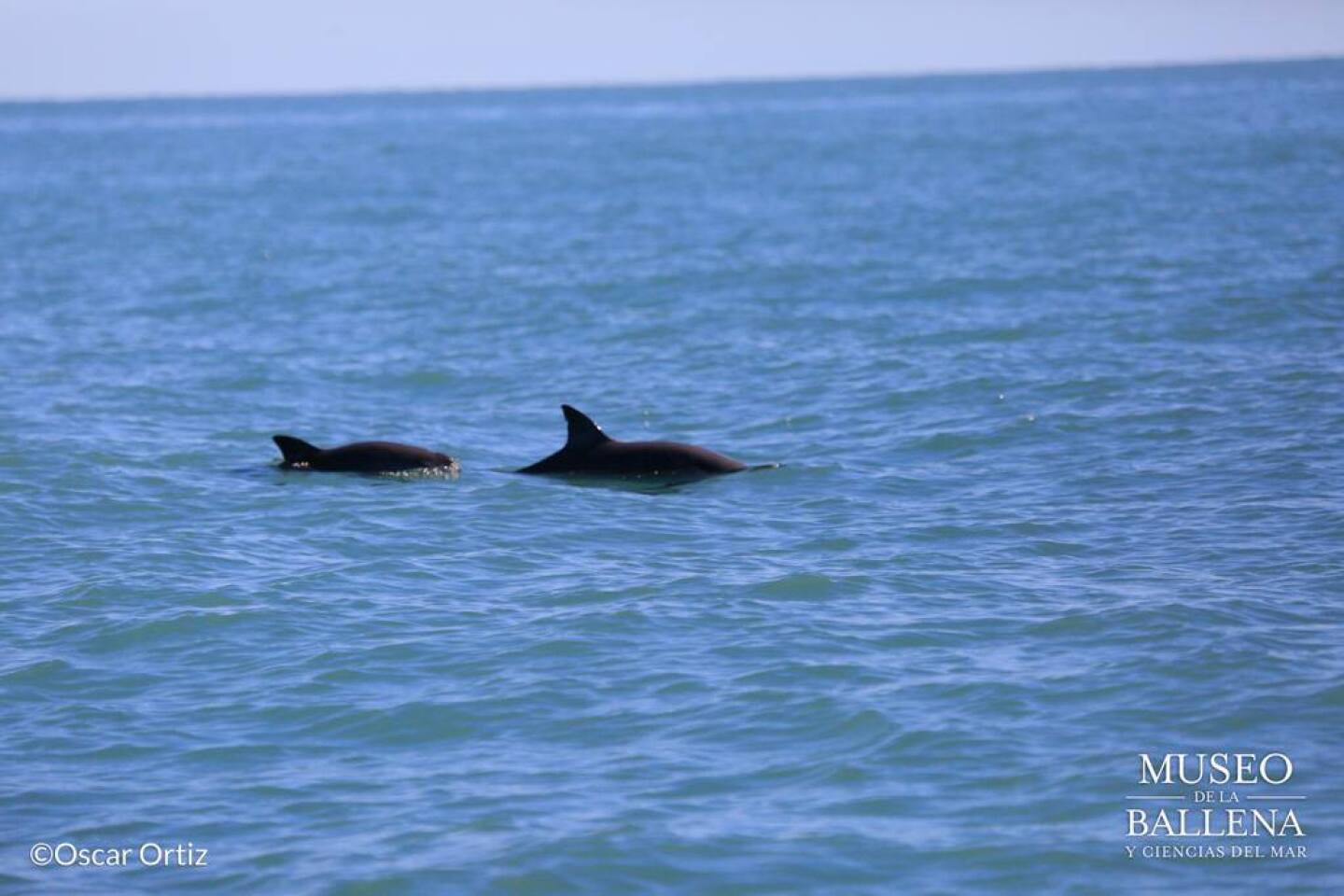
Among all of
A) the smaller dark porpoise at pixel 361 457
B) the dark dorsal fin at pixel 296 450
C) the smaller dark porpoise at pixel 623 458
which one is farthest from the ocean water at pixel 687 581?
the dark dorsal fin at pixel 296 450

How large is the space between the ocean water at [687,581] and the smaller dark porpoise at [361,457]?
352mm

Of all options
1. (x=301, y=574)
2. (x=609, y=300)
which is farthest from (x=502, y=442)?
(x=609, y=300)

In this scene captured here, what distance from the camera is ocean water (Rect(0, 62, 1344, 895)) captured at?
1033cm

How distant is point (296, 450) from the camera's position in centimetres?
1973

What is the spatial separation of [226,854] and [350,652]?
340 cm

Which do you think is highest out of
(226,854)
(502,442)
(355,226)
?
(355,226)

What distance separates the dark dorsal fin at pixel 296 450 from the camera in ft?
64.3

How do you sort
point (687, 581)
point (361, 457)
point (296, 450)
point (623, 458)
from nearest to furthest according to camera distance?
point (687, 581) → point (623, 458) → point (361, 457) → point (296, 450)

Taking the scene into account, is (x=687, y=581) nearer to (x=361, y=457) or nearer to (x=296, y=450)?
(x=361, y=457)

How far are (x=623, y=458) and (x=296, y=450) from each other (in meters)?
3.87

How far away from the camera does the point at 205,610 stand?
1455cm

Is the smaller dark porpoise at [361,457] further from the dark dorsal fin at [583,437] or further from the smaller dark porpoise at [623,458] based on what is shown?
the dark dorsal fin at [583,437]

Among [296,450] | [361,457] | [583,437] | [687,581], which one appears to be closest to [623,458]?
[583,437]

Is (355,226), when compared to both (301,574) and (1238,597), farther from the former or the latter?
(1238,597)
